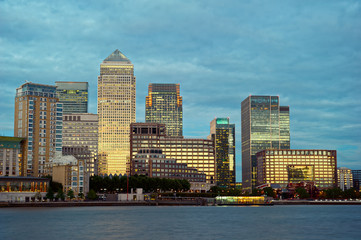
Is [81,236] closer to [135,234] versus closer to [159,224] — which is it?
[135,234]

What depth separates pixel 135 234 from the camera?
396 feet

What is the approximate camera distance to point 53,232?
123562 mm

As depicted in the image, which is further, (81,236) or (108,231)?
(108,231)

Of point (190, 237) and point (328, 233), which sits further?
point (328, 233)

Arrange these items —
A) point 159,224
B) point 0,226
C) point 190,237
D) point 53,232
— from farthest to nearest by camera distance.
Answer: point 159,224 < point 0,226 < point 53,232 < point 190,237

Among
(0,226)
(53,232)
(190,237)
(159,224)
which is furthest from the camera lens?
(159,224)

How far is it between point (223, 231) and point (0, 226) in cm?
5775

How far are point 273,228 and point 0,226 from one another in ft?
233

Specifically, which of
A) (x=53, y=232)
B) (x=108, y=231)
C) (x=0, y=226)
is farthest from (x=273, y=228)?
(x=0, y=226)

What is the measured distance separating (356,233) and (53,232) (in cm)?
7181

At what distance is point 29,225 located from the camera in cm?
14038

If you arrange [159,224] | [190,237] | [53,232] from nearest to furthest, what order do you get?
[190,237]
[53,232]
[159,224]

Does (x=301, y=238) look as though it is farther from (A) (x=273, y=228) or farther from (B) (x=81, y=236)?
(B) (x=81, y=236)

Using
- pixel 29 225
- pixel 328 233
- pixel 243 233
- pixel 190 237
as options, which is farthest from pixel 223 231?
pixel 29 225
